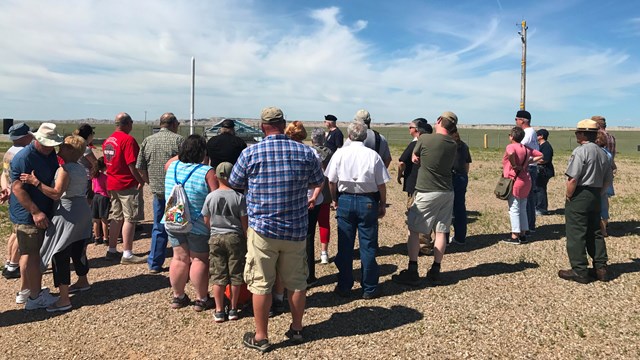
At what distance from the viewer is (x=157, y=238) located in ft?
17.0

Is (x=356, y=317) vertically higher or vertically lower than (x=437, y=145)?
lower

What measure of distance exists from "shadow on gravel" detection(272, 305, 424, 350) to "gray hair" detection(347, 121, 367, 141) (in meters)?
1.75

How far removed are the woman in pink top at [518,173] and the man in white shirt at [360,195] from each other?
113 inches

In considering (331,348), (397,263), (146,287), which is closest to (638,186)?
(397,263)

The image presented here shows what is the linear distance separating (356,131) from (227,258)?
5.86 ft

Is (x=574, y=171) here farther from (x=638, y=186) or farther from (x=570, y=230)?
(x=638, y=186)

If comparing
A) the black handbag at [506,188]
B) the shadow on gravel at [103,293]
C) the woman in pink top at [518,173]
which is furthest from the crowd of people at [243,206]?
the black handbag at [506,188]

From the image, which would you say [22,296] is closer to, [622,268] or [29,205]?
[29,205]

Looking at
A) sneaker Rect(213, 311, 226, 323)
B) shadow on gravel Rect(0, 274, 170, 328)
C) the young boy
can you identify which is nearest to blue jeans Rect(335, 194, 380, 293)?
the young boy

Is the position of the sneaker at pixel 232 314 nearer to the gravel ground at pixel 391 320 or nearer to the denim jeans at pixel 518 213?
the gravel ground at pixel 391 320

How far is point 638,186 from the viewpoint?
12445 mm

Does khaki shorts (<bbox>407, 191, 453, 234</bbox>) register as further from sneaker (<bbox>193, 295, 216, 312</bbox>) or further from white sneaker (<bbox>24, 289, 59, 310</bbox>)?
white sneaker (<bbox>24, 289, 59, 310</bbox>)

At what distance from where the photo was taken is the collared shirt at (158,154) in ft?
16.6

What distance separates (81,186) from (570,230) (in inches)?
213
